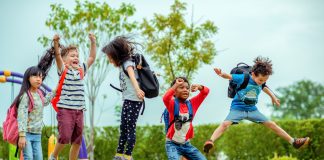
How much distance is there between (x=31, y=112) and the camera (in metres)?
7.82

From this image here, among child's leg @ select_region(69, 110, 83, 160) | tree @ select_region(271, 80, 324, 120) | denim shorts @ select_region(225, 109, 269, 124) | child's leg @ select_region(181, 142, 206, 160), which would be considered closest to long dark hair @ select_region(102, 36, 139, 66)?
child's leg @ select_region(69, 110, 83, 160)

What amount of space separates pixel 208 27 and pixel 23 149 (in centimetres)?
979

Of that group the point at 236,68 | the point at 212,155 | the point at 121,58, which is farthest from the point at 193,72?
the point at 121,58

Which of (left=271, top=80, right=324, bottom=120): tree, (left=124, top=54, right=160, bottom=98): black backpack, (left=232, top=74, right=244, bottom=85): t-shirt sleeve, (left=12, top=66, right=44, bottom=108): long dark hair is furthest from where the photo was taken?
(left=271, top=80, right=324, bottom=120): tree

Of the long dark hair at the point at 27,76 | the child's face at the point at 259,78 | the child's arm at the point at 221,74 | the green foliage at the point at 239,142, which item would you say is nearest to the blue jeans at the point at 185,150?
the child's arm at the point at 221,74

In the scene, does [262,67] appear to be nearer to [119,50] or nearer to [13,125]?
[119,50]

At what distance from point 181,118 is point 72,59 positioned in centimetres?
165

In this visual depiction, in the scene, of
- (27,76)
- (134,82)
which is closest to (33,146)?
(27,76)

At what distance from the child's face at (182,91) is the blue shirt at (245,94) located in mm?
922

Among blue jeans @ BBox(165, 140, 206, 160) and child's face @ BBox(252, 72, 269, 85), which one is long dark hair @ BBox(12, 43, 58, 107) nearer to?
blue jeans @ BBox(165, 140, 206, 160)

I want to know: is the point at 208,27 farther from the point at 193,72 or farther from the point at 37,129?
the point at 37,129

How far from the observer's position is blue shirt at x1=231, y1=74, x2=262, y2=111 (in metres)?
8.47

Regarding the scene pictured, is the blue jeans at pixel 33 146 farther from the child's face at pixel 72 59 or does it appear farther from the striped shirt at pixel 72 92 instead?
the child's face at pixel 72 59

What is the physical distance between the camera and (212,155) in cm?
1689
